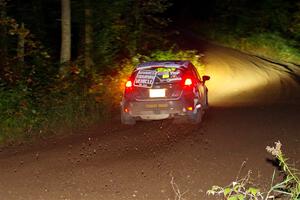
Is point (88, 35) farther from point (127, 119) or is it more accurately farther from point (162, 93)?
point (162, 93)

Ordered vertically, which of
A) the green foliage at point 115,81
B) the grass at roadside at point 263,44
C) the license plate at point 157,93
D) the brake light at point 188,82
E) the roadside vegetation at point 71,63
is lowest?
the grass at roadside at point 263,44

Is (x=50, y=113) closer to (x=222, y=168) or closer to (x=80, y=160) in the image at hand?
(x=80, y=160)

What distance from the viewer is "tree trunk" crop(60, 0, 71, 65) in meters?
19.0

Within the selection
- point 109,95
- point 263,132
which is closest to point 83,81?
point 109,95

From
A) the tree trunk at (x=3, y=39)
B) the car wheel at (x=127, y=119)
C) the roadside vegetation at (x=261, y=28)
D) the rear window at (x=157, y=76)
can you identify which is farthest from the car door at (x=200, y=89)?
the roadside vegetation at (x=261, y=28)

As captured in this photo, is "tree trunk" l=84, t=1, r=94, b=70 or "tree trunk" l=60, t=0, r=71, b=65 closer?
"tree trunk" l=60, t=0, r=71, b=65

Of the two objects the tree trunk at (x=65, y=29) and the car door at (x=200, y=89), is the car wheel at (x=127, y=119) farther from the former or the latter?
the tree trunk at (x=65, y=29)

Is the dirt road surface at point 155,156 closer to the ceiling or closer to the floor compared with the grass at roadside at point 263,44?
closer to the ceiling

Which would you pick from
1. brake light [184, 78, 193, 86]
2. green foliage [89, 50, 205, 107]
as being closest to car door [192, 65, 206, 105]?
brake light [184, 78, 193, 86]

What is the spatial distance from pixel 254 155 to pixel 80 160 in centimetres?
323

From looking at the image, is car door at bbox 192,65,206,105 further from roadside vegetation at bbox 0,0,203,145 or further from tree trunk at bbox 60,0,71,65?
tree trunk at bbox 60,0,71,65

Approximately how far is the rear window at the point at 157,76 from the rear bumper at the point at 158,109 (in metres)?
0.45

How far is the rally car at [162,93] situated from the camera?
14477 millimetres

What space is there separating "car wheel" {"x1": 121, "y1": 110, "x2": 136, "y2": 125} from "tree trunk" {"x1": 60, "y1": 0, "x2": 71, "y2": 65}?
481 centimetres
